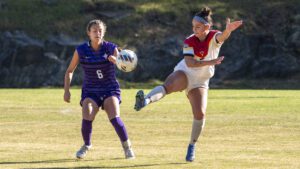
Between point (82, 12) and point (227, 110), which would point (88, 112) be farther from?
point (82, 12)

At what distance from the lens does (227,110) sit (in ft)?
82.0

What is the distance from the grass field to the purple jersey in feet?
3.29

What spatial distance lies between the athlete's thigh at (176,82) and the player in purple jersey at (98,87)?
2.58 ft

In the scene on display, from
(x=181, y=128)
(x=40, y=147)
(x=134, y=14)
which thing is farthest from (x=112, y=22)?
(x=40, y=147)

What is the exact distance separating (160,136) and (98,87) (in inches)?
190

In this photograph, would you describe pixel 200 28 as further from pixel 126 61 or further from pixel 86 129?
pixel 86 129

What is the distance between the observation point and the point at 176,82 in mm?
12234

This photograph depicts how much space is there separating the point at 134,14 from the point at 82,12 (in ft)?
10.2

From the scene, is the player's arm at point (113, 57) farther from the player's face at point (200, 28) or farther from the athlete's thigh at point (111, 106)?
the player's face at point (200, 28)

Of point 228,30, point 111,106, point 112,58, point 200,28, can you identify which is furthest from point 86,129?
point 228,30

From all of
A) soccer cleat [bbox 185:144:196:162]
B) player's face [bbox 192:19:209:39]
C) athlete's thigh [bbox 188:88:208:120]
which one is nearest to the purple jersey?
athlete's thigh [bbox 188:88:208:120]

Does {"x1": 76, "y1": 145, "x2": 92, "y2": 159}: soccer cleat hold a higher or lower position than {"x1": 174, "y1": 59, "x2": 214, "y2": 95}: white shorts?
lower

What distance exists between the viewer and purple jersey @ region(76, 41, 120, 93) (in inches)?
491

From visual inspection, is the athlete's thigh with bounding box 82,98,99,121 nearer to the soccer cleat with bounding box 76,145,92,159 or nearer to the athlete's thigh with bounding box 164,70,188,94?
the soccer cleat with bounding box 76,145,92,159
